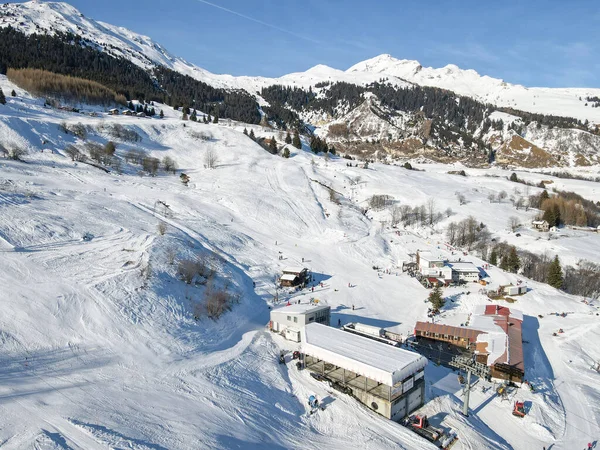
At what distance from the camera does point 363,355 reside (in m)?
23.3

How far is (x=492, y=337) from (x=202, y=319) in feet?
76.5

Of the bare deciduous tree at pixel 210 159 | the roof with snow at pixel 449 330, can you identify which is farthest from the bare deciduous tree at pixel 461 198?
the bare deciduous tree at pixel 210 159

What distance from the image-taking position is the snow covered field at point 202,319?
17.4 meters

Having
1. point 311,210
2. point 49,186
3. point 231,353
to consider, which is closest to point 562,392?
point 231,353

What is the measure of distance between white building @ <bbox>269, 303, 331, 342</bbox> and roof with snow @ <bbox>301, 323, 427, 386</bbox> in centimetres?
180

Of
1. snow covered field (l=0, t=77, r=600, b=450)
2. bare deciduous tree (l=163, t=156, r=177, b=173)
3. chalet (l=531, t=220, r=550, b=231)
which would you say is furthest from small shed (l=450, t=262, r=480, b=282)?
bare deciduous tree (l=163, t=156, r=177, b=173)

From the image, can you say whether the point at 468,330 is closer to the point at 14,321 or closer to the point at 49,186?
the point at 14,321

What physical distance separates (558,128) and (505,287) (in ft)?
528

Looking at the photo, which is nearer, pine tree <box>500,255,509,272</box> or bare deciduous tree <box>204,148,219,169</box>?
pine tree <box>500,255,509,272</box>

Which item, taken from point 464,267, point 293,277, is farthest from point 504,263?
point 293,277

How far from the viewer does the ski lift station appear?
69.8ft

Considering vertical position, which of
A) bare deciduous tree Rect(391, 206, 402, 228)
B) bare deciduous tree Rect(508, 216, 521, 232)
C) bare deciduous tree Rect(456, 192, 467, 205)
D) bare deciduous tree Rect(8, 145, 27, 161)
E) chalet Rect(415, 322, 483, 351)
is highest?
bare deciduous tree Rect(456, 192, 467, 205)

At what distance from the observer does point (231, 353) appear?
2491 centimetres

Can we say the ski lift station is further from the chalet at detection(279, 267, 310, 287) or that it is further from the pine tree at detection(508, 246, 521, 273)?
the pine tree at detection(508, 246, 521, 273)
